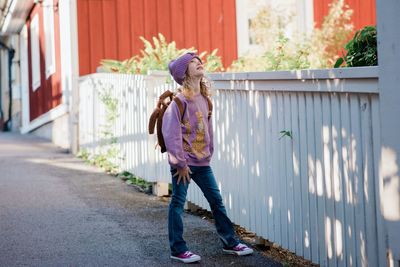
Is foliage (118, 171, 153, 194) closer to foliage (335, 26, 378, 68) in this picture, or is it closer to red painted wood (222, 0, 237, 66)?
foliage (335, 26, 378, 68)

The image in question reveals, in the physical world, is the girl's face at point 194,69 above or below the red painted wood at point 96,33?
below

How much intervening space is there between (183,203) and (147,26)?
989 centimetres

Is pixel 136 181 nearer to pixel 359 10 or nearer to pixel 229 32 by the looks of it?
pixel 229 32

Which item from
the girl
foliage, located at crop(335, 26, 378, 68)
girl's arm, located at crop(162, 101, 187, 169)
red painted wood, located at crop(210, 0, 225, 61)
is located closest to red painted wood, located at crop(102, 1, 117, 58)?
red painted wood, located at crop(210, 0, 225, 61)

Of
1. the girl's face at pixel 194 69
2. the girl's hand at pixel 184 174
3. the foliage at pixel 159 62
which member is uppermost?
the foliage at pixel 159 62

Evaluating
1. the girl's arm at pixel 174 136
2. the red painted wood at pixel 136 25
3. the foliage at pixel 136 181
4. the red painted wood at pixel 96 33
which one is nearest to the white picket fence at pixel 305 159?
the girl's arm at pixel 174 136

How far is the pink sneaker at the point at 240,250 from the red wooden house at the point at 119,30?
8445mm

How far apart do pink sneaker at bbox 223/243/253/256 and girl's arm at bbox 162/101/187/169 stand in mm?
768

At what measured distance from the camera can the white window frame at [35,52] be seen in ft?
66.2

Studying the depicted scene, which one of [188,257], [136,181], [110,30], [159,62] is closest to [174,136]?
[188,257]

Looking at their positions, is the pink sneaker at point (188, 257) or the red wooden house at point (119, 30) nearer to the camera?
the pink sneaker at point (188, 257)

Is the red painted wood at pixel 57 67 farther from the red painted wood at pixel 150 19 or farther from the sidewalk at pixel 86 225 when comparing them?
the sidewalk at pixel 86 225

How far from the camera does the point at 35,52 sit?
68.7ft

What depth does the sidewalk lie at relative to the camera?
5961mm
